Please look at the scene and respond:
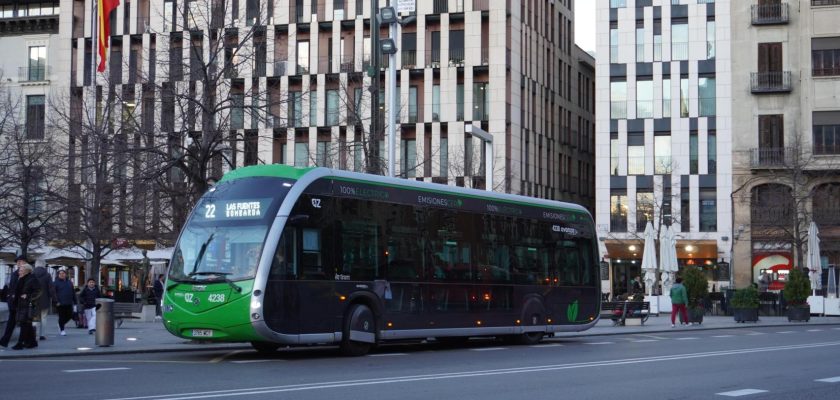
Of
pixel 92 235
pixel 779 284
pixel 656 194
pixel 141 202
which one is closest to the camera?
pixel 141 202

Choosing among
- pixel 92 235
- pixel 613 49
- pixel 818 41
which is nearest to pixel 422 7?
pixel 613 49

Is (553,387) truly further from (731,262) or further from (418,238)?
(731,262)

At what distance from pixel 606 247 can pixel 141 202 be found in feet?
119

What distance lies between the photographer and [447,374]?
16.8 meters

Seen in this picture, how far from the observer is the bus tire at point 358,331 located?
2089 cm

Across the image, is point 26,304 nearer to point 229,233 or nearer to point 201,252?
point 201,252

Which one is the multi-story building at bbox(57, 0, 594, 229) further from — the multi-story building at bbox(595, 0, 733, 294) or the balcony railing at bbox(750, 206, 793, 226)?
the balcony railing at bbox(750, 206, 793, 226)

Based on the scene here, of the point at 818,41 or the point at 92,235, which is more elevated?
the point at 818,41

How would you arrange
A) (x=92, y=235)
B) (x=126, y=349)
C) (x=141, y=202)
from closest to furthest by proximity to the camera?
(x=126, y=349) < (x=141, y=202) < (x=92, y=235)

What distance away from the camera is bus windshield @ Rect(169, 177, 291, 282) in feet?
63.8

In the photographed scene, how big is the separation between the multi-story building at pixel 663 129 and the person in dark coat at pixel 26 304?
4925 cm

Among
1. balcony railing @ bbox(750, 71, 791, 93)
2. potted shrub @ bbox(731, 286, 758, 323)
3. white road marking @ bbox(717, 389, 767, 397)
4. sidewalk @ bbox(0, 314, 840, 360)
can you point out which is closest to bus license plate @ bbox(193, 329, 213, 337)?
sidewalk @ bbox(0, 314, 840, 360)

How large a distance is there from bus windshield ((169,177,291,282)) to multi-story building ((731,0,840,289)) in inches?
1810

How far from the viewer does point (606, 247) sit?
68438 millimetres
